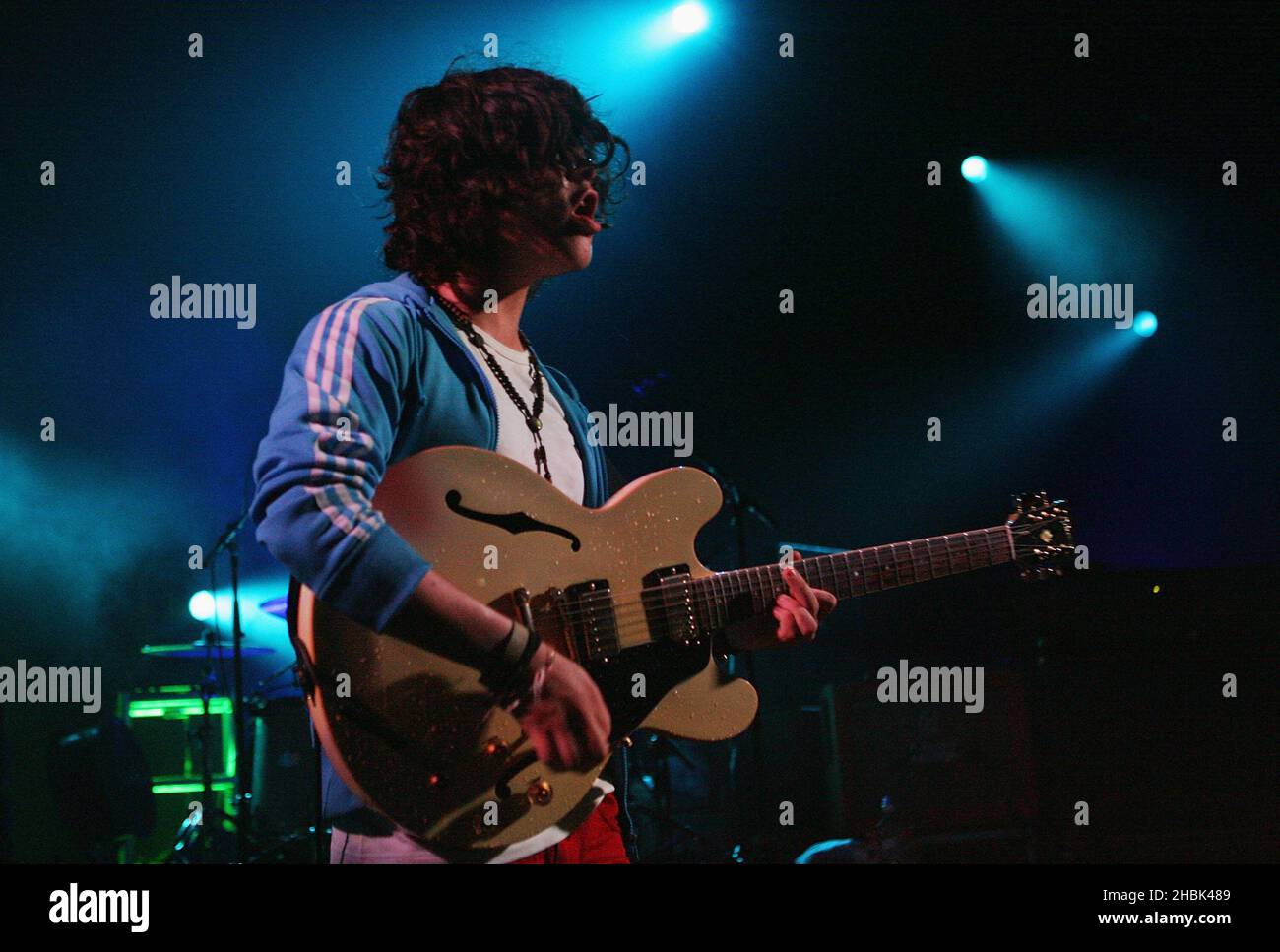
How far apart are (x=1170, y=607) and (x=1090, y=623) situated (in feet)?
0.72

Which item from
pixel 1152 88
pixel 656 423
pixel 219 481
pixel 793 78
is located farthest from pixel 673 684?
pixel 1152 88

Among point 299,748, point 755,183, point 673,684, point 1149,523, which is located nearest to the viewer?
point 673,684

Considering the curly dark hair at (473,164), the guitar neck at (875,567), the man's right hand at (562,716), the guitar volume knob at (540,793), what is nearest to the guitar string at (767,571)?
the guitar neck at (875,567)

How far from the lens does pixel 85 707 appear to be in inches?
108

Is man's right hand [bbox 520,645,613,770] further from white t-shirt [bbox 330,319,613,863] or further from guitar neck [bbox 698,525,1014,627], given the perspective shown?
guitar neck [bbox 698,525,1014,627]

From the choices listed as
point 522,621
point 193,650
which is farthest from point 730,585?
point 193,650

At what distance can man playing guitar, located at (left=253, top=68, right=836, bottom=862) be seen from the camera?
5.99 feet

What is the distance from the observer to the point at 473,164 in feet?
7.76

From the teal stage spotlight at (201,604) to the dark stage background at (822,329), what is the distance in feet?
0.34

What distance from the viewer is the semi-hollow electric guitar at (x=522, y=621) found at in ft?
6.11

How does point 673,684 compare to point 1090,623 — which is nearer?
point 673,684

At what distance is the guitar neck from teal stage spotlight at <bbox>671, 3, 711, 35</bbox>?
1580 mm

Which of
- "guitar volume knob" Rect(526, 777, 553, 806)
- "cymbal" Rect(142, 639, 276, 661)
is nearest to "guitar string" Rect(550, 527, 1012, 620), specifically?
"guitar volume knob" Rect(526, 777, 553, 806)

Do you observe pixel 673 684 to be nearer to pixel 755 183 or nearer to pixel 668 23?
pixel 755 183
